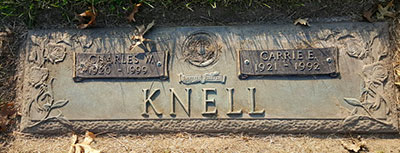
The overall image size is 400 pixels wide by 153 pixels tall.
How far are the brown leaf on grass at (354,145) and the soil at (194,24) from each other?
0.11ft

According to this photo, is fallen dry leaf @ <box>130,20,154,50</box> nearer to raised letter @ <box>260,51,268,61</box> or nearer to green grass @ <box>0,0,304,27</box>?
green grass @ <box>0,0,304,27</box>

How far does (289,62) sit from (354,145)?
2.96ft

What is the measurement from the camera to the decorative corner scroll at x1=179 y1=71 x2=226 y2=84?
2555 millimetres

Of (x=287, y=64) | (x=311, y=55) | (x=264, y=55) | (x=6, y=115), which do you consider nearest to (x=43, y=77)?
(x=6, y=115)

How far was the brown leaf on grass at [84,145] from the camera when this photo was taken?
2.48 m

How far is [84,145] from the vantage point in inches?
98.9

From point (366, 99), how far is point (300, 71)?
618 mm

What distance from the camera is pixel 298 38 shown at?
2582 mm

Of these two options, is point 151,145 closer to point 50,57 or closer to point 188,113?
point 188,113

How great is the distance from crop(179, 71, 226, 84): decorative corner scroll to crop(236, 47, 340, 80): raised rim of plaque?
0.58ft

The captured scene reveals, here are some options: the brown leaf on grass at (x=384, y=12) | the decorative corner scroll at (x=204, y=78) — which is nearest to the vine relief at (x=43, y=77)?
the decorative corner scroll at (x=204, y=78)

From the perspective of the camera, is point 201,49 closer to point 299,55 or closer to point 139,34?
point 139,34

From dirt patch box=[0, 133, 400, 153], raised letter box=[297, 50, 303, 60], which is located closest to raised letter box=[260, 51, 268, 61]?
raised letter box=[297, 50, 303, 60]

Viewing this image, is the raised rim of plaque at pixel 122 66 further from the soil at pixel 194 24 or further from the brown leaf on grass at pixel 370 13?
the brown leaf on grass at pixel 370 13
